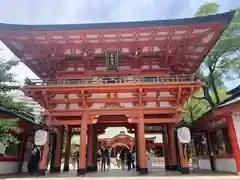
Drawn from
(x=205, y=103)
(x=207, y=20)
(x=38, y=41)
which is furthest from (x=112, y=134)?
(x=207, y=20)

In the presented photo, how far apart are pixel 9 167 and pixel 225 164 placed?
11198 mm

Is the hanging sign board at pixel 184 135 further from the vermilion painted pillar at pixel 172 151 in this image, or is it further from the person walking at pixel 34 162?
the person walking at pixel 34 162

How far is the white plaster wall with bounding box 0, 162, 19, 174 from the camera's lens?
9.63 meters

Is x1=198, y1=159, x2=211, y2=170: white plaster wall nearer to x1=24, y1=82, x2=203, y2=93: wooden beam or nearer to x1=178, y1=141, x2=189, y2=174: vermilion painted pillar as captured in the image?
x1=178, y1=141, x2=189, y2=174: vermilion painted pillar

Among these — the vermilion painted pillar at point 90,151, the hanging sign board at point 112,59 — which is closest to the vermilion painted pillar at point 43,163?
the vermilion painted pillar at point 90,151

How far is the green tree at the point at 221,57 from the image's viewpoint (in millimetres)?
14297

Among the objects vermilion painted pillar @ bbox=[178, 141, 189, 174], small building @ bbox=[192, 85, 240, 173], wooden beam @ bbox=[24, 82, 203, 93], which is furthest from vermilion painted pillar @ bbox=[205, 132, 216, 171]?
wooden beam @ bbox=[24, 82, 203, 93]

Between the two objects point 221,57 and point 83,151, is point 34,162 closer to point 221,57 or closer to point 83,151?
point 83,151

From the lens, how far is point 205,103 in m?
19.4

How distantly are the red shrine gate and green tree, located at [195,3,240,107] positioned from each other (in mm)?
4655

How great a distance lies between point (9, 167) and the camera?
1016 centimetres

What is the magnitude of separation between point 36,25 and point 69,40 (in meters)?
1.65

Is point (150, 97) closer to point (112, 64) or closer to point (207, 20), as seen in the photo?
point (112, 64)

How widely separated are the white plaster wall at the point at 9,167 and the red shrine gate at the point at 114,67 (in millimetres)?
2196
